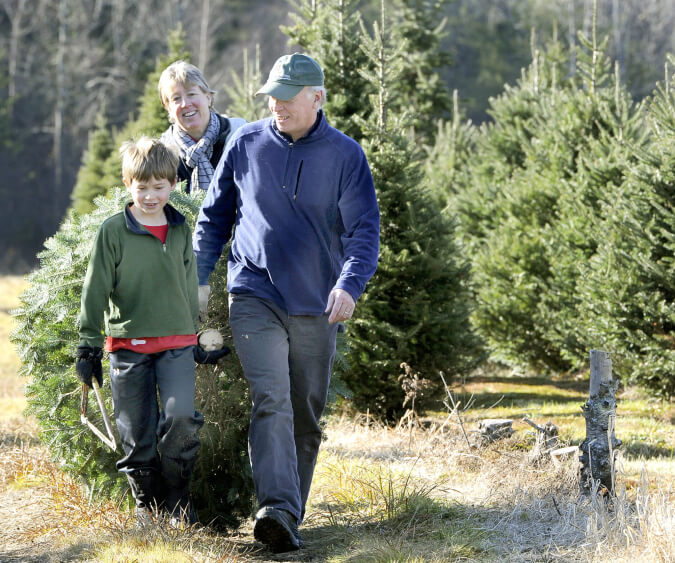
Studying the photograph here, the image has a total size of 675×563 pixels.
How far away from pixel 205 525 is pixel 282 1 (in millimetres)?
42092

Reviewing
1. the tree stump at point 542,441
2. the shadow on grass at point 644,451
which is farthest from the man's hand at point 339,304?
the shadow on grass at point 644,451

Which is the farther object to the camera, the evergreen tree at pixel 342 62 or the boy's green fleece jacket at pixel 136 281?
the evergreen tree at pixel 342 62

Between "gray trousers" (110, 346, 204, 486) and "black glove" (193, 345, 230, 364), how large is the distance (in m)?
0.09

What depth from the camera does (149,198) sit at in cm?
379

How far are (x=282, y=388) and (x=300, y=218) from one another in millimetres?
778

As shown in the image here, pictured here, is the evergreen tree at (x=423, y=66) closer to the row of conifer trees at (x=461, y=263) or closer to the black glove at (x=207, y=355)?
the row of conifer trees at (x=461, y=263)

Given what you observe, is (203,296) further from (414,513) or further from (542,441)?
(542,441)

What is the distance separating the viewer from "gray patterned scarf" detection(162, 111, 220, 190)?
4.85m

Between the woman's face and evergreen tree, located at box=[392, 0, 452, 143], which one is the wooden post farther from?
evergreen tree, located at box=[392, 0, 452, 143]

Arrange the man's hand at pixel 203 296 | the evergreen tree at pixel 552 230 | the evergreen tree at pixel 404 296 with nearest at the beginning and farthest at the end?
the man's hand at pixel 203 296
the evergreen tree at pixel 404 296
the evergreen tree at pixel 552 230

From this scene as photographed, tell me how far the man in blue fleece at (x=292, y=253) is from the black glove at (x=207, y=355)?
0.27 ft

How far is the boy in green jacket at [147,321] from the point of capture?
3744 millimetres

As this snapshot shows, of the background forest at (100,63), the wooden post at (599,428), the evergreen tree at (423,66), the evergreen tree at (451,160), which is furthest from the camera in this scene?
the background forest at (100,63)

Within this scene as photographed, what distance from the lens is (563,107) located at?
11242mm
